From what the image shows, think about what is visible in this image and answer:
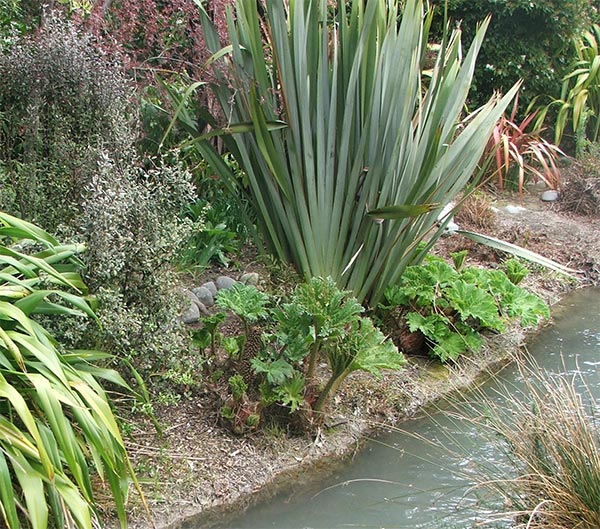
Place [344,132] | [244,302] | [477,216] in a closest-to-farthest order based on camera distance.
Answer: [244,302]
[344,132]
[477,216]

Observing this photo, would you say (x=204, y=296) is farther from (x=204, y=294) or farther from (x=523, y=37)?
(x=523, y=37)

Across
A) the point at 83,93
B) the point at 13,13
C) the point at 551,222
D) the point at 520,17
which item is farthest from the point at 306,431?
the point at 520,17

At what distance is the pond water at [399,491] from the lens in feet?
10.5

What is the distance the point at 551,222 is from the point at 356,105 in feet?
12.8

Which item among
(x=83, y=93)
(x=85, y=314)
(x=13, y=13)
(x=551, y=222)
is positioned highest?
(x=13, y=13)

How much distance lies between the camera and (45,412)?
243 cm

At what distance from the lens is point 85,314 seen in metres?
3.02

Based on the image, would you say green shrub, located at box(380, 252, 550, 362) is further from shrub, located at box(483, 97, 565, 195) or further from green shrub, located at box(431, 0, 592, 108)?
green shrub, located at box(431, 0, 592, 108)

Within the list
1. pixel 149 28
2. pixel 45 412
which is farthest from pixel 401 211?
pixel 45 412

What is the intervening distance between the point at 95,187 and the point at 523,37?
7181 mm

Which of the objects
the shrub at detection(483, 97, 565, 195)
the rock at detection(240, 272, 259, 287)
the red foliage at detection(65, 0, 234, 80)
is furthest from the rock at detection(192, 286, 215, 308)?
the shrub at detection(483, 97, 565, 195)

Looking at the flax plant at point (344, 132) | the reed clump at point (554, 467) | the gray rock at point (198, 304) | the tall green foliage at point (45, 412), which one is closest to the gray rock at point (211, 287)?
the gray rock at point (198, 304)

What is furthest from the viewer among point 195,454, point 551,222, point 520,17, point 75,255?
point 520,17

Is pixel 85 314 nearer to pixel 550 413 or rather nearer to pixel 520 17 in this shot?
pixel 550 413
